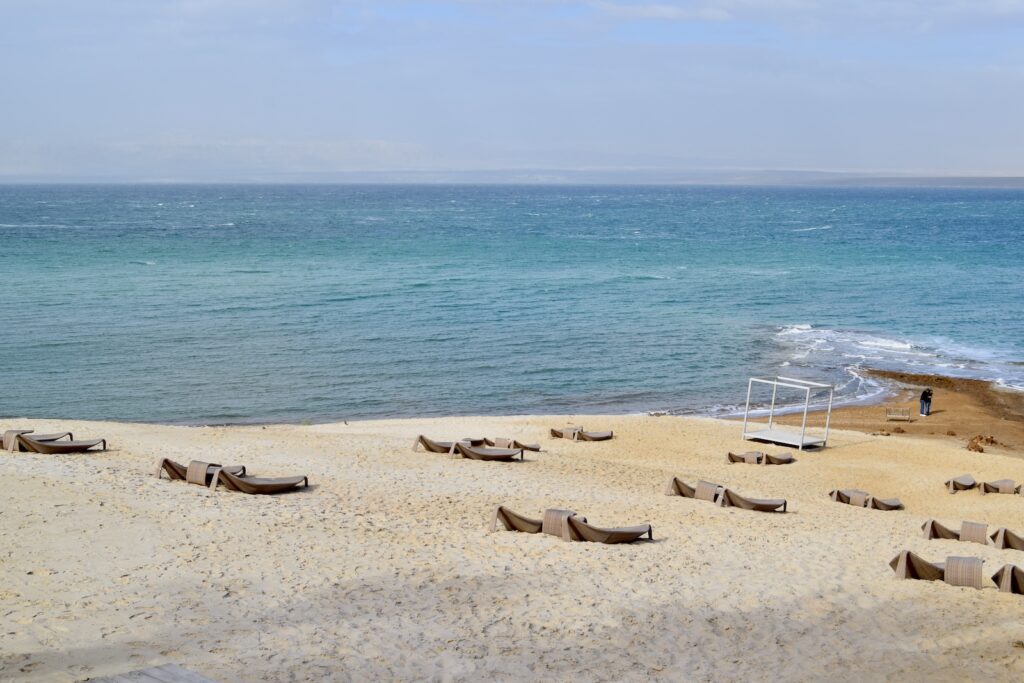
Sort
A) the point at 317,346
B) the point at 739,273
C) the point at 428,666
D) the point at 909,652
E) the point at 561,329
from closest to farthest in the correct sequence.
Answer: the point at 428,666, the point at 909,652, the point at 317,346, the point at 561,329, the point at 739,273

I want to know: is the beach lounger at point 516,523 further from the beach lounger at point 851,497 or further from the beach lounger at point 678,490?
the beach lounger at point 851,497

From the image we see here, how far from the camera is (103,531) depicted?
1208cm

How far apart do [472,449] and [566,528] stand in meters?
6.26

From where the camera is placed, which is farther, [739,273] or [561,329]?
[739,273]

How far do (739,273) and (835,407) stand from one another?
34292mm

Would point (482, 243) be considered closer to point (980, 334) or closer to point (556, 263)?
point (556, 263)

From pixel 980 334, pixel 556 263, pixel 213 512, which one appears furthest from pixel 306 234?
pixel 213 512

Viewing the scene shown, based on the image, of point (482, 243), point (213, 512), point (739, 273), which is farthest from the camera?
point (482, 243)

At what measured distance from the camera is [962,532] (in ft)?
49.1

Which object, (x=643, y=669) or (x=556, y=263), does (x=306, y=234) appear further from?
(x=643, y=669)

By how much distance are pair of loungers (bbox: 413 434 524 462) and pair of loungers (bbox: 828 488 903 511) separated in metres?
6.01

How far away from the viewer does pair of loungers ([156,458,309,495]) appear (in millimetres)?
14617

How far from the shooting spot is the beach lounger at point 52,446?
Result: 1688 cm

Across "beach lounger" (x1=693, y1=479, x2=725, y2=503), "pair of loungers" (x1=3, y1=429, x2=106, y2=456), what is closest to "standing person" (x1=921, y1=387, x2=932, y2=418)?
"beach lounger" (x1=693, y1=479, x2=725, y2=503)
